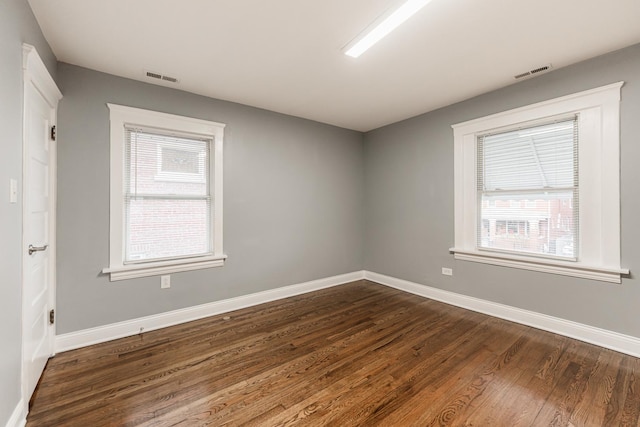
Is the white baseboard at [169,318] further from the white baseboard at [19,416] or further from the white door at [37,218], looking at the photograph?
the white baseboard at [19,416]

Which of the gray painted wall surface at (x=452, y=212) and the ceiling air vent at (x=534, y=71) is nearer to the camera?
the gray painted wall surface at (x=452, y=212)

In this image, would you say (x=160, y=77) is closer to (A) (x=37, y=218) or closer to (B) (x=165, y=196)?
(B) (x=165, y=196)

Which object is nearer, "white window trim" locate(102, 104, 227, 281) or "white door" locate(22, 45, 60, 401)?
"white door" locate(22, 45, 60, 401)

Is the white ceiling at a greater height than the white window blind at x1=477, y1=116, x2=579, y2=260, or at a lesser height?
greater

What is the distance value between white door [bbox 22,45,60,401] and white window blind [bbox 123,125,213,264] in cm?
59

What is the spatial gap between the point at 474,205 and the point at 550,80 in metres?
1.48

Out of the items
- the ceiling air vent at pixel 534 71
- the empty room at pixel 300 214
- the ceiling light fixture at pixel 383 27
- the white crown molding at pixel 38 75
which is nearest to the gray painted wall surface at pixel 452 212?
the empty room at pixel 300 214

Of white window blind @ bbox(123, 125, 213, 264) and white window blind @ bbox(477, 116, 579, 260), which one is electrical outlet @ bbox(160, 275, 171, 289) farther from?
white window blind @ bbox(477, 116, 579, 260)

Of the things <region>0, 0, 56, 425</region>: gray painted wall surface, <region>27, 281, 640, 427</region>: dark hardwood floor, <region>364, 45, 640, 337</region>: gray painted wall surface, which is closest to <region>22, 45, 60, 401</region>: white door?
<region>0, 0, 56, 425</region>: gray painted wall surface

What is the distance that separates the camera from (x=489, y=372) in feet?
7.09

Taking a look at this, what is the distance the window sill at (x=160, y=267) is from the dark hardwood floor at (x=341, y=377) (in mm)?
618

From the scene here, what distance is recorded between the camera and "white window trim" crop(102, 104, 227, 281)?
2.74 meters

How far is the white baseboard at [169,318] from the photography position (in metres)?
2.55

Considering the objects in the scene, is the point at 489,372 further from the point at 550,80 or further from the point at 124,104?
the point at 124,104
